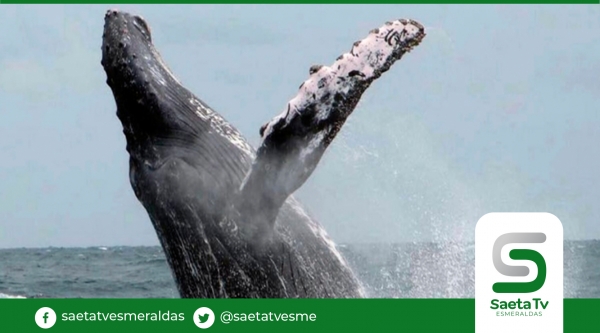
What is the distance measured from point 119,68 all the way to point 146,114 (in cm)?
32

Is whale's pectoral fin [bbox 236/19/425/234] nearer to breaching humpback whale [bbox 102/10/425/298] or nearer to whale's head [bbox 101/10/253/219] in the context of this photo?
breaching humpback whale [bbox 102/10/425/298]

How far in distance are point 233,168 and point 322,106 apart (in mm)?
936

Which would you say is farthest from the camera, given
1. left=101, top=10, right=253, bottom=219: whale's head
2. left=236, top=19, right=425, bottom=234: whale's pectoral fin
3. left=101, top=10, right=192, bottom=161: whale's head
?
left=101, top=10, right=192, bottom=161: whale's head

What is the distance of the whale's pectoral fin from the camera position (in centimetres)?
563

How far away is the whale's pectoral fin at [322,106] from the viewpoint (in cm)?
563

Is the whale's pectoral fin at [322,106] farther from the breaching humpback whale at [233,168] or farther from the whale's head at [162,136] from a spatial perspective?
the whale's head at [162,136]

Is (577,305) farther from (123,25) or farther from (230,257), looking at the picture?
(123,25)

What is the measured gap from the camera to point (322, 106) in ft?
18.5

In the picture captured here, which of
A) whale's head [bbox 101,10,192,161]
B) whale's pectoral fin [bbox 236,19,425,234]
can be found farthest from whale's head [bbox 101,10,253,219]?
whale's pectoral fin [bbox 236,19,425,234]

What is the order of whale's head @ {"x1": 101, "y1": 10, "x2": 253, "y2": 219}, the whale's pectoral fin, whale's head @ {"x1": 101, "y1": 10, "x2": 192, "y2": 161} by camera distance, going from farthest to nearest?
1. whale's head @ {"x1": 101, "y1": 10, "x2": 192, "y2": 161}
2. whale's head @ {"x1": 101, "y1": 10, "x2": 253, "y2": 219}
3. the whale's pectoral fin

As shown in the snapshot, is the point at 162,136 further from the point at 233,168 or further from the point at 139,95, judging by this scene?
the point at 233,168

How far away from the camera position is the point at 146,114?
6.32 meters

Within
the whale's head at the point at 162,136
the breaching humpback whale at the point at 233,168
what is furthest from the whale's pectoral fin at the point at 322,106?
the whale's head at the point at 162,136

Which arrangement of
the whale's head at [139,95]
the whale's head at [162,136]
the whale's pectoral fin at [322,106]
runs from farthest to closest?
the whale's head at [139,95]
the whale's head at [162,136]
the whale's pectoral fin at [322,106]
